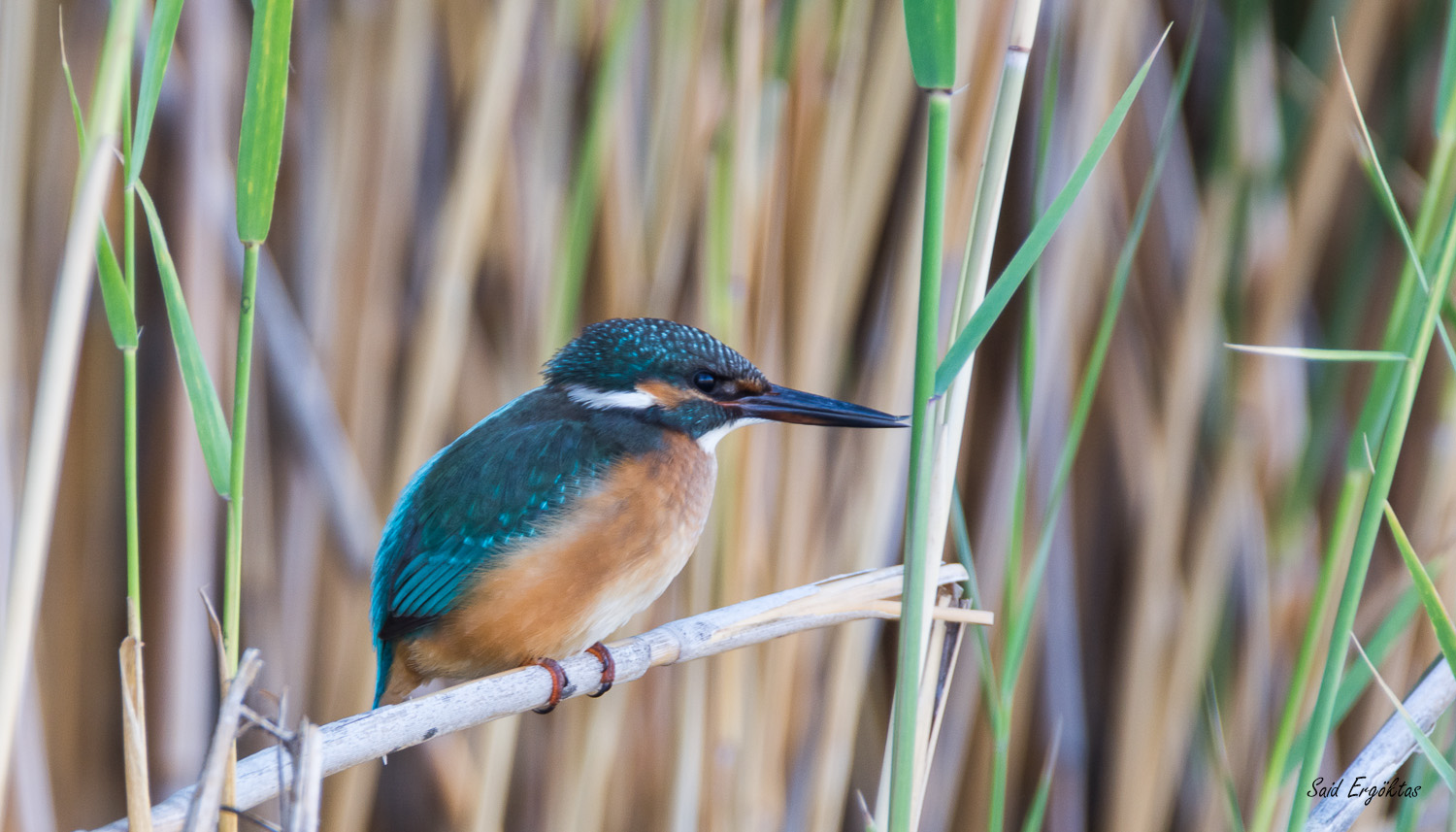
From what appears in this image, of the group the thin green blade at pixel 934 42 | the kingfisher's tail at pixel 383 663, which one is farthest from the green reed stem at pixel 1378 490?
the kingfisher's tail at pixel 383 663

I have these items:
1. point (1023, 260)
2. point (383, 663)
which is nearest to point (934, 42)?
point (1023, 260)

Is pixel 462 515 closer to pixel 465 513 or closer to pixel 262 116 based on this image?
pixel 465 513

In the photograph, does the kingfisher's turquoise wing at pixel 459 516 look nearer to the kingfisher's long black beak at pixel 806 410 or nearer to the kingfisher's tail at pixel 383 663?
the kingfisher's tail at pixel 383 663

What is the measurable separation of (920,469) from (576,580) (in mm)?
585

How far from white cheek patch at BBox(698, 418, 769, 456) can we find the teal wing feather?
0.47 ft

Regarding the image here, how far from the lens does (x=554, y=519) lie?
3.43ft

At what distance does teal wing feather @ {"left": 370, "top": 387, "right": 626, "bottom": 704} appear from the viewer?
1.02 meters

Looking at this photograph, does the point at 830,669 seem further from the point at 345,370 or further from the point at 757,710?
the point at 345,370

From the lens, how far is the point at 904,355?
1.19 meters

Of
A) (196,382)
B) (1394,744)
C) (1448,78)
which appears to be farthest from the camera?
(1394,744)

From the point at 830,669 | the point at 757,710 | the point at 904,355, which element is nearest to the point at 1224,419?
the point at 904,355

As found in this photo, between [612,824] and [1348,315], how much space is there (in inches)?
45.3

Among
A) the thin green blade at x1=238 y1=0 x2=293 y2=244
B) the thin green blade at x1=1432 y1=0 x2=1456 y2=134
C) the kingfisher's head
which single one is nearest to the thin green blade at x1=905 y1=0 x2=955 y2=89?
the thin green blade at x1=238 y1=0 x2=293 y2=244

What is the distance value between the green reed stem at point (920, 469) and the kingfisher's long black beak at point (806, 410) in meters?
0.33
